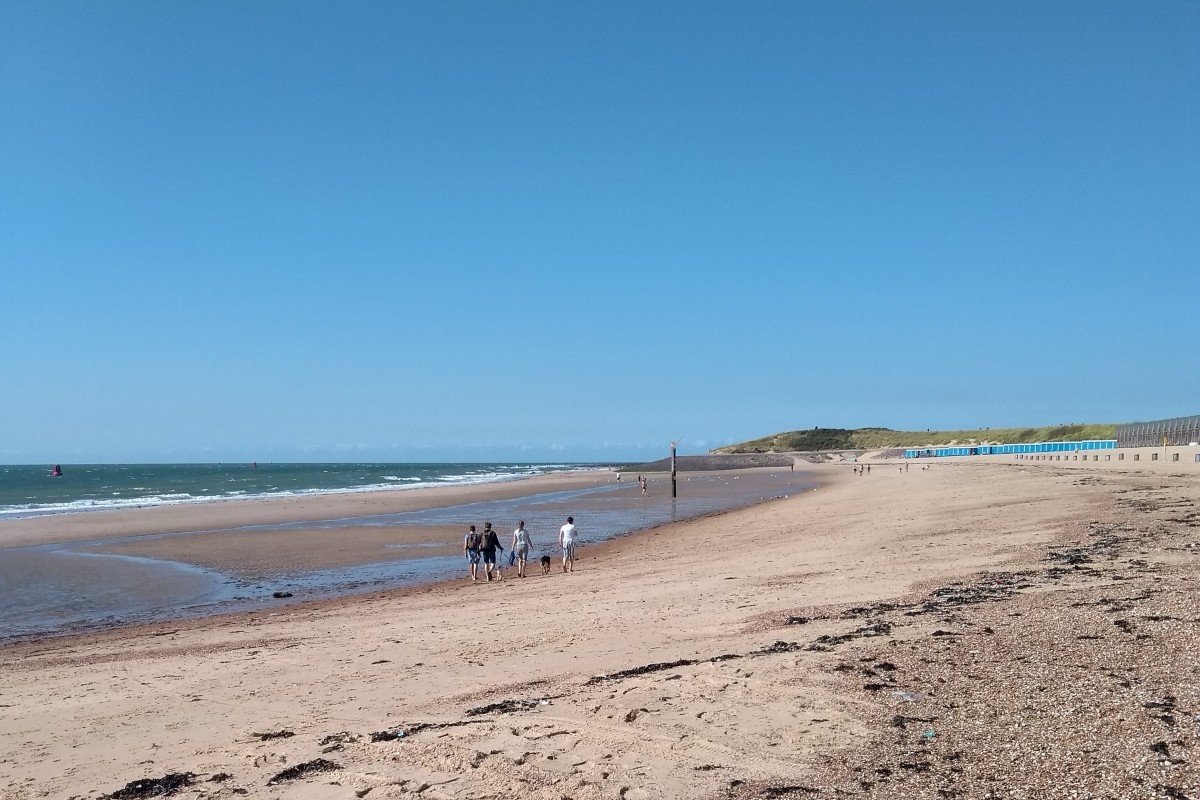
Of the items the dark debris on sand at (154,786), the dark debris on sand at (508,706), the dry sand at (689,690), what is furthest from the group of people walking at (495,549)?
the dark debris on sand at (154,786)

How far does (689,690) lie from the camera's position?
743 centimetres

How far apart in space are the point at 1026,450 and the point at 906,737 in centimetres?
8456

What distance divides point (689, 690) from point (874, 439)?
15179 cm

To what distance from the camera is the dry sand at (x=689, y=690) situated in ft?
18.5

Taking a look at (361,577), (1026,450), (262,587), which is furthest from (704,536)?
(1026,450)

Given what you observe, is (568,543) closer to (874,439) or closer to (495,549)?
(495,549)

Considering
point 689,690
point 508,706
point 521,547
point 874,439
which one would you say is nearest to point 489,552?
point 521,547

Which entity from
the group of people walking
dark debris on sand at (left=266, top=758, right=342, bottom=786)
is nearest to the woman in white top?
the group of people walking

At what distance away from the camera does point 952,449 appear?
101 metres

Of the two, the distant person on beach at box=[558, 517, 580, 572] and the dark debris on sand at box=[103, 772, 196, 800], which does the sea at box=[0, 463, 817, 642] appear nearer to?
the distant person on beach at box=[558, 517, 580, 572]

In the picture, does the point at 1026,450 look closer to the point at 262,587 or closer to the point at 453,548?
the point at 453,548

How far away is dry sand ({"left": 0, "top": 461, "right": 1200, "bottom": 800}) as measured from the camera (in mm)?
5629

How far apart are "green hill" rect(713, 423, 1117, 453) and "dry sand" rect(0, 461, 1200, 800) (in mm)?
105738

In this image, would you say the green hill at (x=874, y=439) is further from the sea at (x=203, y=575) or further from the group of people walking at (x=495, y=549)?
the group of people walking at (x=495, y=549)
